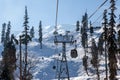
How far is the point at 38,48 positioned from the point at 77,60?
3032cm

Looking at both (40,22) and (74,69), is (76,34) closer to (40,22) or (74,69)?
(40,22)

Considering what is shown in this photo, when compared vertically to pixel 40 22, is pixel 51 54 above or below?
below

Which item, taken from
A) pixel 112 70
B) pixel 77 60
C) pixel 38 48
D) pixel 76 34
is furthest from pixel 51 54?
pixel 112 70

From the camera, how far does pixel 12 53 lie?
286ft

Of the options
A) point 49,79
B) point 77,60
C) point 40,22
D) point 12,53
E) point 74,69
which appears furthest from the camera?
point 40,22

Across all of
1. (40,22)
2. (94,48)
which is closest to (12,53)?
(94,48)

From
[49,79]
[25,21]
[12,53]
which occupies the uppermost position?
[25,21]

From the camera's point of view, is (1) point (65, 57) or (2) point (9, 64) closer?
(1) point (65, 57)

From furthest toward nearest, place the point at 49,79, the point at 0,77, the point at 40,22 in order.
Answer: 1. the point at 40,22
2. the point at 49,79
3. the point at 0,77

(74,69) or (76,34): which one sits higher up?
(76,34)

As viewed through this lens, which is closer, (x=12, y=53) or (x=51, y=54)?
(x=12, y=53)

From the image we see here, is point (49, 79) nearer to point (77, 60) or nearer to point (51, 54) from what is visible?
point (77, 60)

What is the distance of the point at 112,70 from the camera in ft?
191

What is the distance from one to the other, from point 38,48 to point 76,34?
31.1m
